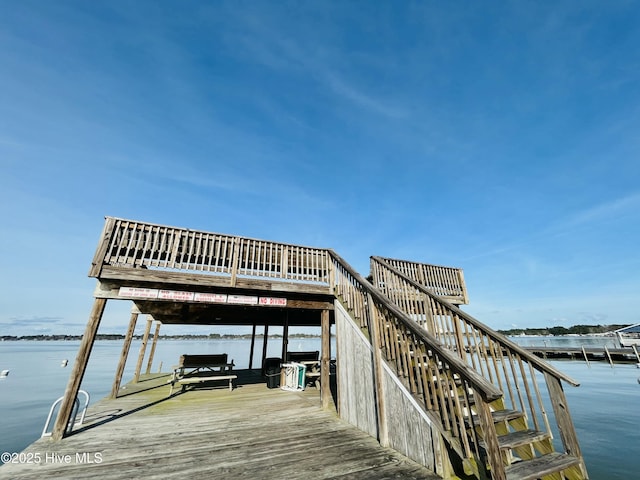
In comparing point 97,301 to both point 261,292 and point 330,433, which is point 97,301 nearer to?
point 261,292

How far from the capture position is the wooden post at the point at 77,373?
5.11 meters

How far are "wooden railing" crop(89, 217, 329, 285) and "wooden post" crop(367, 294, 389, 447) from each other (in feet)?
9.76

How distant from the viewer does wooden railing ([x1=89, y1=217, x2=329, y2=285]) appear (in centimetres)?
625

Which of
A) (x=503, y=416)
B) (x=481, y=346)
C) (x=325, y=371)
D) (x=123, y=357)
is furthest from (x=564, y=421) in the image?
(x=123, y=357)

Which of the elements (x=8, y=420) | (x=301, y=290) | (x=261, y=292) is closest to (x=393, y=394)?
(x=301, y=290)

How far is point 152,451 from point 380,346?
4.39 metres

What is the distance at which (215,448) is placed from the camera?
4582 millimetres

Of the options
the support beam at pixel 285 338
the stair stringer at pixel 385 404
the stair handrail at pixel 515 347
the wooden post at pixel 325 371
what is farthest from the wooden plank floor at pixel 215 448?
the support beam at pixel 285 338

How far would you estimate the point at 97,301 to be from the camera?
5988 mm

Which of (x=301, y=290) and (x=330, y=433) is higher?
(x=301, y=290)

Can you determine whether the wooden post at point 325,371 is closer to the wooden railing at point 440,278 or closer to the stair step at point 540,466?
the wooden railing at point 440,278

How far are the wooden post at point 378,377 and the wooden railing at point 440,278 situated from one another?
4330 mm

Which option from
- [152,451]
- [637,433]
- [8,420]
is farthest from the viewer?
[8,420]

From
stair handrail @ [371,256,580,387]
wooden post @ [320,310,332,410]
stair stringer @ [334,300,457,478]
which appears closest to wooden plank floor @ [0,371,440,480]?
stair stringer @ [334,300,457,478]
